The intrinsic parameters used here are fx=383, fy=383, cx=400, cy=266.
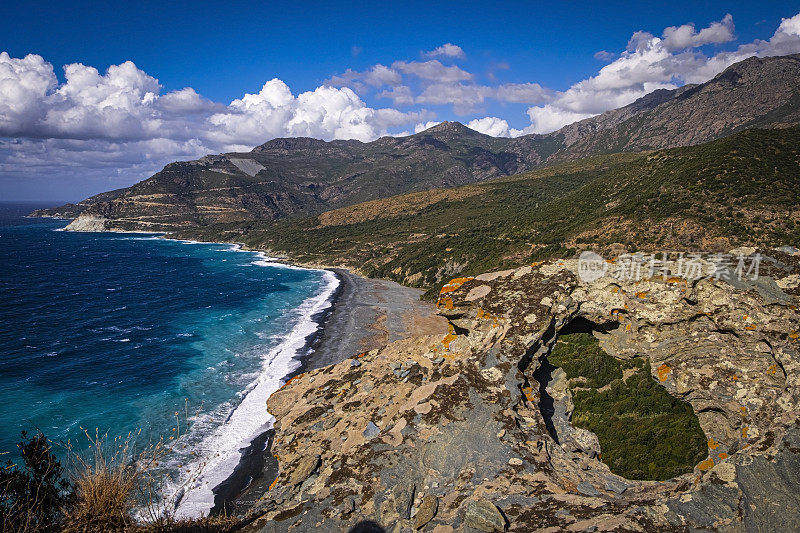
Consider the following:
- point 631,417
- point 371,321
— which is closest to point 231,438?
point 631,417

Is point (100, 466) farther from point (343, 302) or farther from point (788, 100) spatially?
point (788, 100)

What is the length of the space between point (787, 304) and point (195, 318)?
5446cm

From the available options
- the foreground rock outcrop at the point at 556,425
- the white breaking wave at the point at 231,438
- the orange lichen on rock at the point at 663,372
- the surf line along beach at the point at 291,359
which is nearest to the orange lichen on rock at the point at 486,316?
the foreground rock outcrop at the point at 556,425

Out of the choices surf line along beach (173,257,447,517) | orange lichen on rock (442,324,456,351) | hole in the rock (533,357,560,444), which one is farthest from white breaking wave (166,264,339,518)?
hole in the rock (533,357,560,444)

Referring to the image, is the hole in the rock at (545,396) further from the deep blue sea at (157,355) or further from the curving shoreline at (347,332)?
the curving shoreline at (347,332)

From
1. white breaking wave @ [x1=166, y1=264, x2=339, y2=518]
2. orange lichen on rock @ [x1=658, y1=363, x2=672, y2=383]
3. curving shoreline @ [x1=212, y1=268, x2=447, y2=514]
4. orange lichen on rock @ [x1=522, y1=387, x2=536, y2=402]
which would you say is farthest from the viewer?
curving shoreline @ [x1=212, y1=268, x2=447, y2=514]

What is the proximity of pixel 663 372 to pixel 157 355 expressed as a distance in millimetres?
39769

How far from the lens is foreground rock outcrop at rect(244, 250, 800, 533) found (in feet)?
18.1

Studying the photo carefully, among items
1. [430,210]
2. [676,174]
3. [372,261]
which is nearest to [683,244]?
[676,174]

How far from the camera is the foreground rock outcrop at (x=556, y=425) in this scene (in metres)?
5.53

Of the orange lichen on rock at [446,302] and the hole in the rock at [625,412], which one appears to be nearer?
the hole in the rock at [625,412]

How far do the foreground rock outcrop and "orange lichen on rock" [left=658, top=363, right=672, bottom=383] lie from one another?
31 mm

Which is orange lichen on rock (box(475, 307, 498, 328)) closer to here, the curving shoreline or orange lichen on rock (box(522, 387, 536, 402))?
orange lichen on rock (box(522, 387, 536, 402))

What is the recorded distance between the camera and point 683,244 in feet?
113
